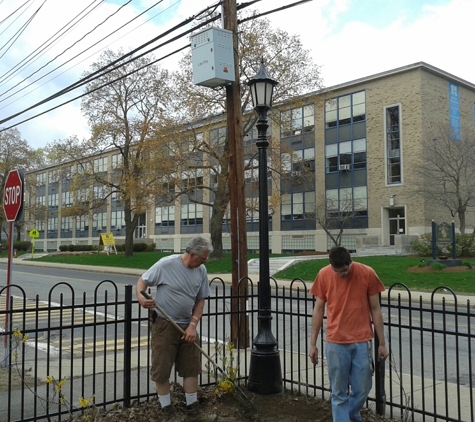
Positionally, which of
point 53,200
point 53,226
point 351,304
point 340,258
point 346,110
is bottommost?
point 351,304

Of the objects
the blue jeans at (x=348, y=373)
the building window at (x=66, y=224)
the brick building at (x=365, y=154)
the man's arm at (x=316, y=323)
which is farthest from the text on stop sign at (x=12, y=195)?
the building window at (x=66, y=224)

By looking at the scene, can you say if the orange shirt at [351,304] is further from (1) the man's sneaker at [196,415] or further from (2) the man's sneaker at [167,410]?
(2) the man's sneaker at [167,410]

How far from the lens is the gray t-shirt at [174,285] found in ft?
15.8

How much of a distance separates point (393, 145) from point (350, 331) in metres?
35.8

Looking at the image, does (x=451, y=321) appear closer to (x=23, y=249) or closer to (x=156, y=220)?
(x=156, y=220)

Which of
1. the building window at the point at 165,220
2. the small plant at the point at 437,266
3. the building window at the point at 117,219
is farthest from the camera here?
the building window at the point at 117,219

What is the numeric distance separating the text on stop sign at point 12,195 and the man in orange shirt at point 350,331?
191 inches

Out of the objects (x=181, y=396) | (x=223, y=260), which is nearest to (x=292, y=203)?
(x=223, y=260)

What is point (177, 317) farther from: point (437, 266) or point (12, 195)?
point (437, 266)

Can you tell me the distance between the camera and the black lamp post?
5797mm

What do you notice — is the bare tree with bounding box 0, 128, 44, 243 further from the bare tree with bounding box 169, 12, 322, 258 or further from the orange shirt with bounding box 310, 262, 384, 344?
the orange shirt with bounding box 310, 262, 384, 344

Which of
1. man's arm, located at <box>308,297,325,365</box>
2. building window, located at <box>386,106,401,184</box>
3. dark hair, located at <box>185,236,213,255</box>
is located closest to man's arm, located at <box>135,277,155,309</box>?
dark hair, located at <box>185,236,213,255</box>

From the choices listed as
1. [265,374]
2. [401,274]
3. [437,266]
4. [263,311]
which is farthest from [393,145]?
[265,374]

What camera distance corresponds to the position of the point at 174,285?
482 cm
